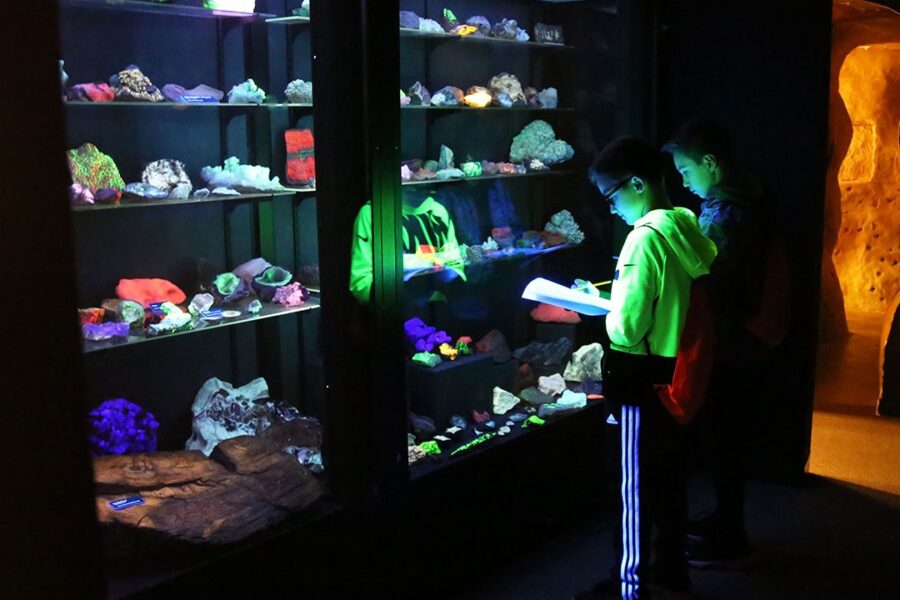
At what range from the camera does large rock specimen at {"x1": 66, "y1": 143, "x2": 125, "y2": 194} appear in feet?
9.38

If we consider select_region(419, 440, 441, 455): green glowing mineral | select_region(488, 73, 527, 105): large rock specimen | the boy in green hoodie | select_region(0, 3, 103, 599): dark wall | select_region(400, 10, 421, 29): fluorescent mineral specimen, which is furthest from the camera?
select_region(488, 73, 527, 105): large rock specimen

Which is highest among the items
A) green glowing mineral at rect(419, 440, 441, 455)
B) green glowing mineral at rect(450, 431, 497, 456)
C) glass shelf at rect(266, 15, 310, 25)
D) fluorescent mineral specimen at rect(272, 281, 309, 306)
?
glass shelf at rect(266, 15, 310, 25)

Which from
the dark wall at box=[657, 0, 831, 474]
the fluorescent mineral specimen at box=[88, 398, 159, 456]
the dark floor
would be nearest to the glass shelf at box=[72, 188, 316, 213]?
the fluorescent mineral specimen at box=[88, 398, 159, 456]

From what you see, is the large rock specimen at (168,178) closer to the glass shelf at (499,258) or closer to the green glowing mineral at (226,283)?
the green glowing mineral at (226,283)

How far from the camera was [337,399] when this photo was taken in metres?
3.03

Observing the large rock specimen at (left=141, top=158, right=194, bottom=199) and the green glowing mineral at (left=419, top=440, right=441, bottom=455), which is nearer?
the large rock specimen at (left=141, top=158, right=194, bottom=199)

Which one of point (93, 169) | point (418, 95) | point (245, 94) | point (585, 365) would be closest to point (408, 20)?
point (418, 95)

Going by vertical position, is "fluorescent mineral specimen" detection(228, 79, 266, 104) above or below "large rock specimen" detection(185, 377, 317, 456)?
above

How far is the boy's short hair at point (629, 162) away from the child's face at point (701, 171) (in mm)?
560

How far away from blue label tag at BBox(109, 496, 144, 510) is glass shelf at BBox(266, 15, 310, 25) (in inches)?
70.0

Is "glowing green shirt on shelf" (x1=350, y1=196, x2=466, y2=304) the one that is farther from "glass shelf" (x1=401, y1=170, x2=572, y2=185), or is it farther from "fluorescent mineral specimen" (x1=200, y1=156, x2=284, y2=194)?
"fluorescent mineral specimen" (x1=200, y1=156, x2=284, y2=194)

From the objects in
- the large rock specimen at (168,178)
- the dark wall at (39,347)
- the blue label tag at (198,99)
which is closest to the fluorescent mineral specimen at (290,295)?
the large rock specimen at (168,178)

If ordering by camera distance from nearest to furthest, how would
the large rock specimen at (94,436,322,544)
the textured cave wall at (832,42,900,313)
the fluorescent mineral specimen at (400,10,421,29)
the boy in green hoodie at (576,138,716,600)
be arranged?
1. the large rock specimen at (94,436,322,544)
2. the boy in green hoodie at (576,138,716,600)
3. the fluorescent mineral specimen at (400,10,421,29)
4. the textured cave wall at (832,42,900,313)

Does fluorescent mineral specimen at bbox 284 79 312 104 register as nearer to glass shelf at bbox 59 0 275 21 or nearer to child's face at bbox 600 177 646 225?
glass shelf at bbox 59 0 275 21
